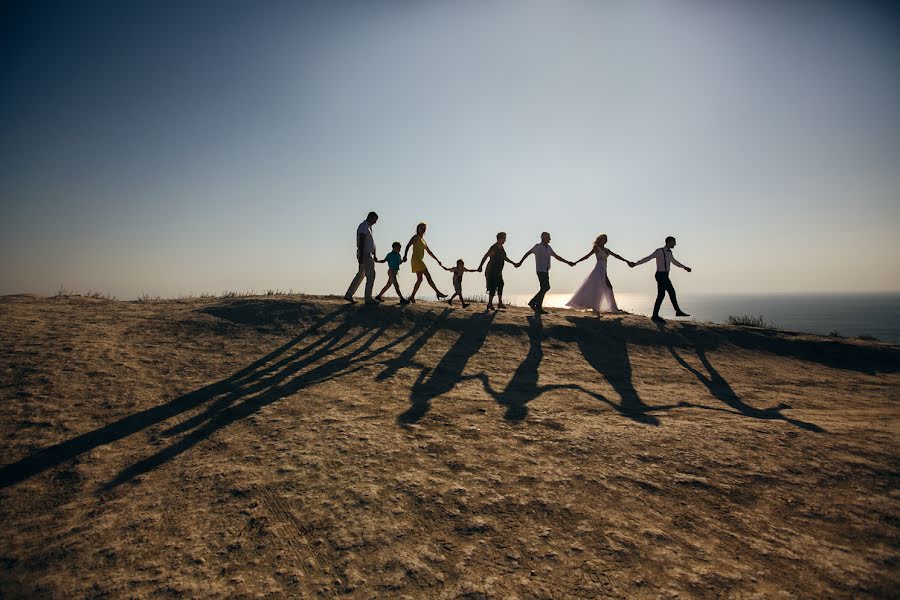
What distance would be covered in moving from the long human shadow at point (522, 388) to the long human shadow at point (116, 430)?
357 cm

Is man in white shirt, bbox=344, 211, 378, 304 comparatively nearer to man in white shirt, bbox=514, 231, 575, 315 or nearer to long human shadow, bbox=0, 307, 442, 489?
long human shadow, bbox=0, 307, 442, 489

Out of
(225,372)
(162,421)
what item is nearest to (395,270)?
(225,372)

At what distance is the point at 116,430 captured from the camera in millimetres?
4066

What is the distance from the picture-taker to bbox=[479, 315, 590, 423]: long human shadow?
4.98 metres

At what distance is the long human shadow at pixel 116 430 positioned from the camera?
3.38m

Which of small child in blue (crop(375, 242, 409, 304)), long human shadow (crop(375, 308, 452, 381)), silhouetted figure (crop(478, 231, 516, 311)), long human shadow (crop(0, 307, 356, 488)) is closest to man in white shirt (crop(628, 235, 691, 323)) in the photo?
silhouetted figure (crop(478, 231, 516, 311))

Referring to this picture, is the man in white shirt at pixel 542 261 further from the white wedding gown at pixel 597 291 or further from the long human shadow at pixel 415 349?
the long human shadow at pixel 415 349

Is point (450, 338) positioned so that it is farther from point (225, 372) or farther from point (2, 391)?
point (2, 391)

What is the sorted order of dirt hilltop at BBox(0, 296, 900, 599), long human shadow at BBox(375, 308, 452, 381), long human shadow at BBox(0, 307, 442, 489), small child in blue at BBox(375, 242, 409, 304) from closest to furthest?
1. dirt hilltop at BBox(0, 296, 900, 599)
2. long human shadow at BBox(0, 307, 442, 489)
3. long human shadow at BBox(375, 308, 452, 381)
4. small child in blue at BBox(375, 242, 409, 304)

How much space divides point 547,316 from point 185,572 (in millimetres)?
9008

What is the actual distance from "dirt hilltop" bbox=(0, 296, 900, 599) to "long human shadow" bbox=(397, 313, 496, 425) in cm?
6

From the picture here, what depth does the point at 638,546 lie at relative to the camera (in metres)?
2.65

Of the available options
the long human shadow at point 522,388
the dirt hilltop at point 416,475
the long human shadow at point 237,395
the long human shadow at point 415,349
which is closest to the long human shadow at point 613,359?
the dirt hilltop at point 416,475

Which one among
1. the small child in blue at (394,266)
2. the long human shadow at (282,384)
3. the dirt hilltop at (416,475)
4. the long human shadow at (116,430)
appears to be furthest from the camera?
the small child in blue at (394,266)
